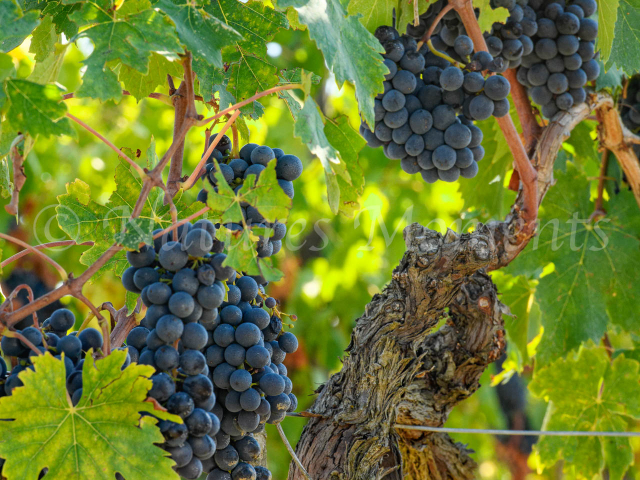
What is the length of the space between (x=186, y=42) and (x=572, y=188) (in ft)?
5.06

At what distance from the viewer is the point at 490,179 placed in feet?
6.35

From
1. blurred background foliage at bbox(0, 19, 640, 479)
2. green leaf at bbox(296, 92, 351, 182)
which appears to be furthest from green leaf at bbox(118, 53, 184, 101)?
blurred background foliage at bbox(0, 19, 640, 479)

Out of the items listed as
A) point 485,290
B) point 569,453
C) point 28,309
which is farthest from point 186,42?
point 569,453

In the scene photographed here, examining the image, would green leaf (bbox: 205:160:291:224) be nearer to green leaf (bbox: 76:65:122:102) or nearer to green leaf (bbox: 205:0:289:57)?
green leaf (bbox: 76:65:122:102)

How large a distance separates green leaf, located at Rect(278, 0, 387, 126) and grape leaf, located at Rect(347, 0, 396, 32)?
378 millimetres

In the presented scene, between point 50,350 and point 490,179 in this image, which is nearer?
point 50,350

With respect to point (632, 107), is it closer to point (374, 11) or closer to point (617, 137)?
point (617, 137)

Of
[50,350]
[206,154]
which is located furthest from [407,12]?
[50,350]

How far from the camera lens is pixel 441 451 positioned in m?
1.41

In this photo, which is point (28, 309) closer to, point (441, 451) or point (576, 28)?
point (441, 451)

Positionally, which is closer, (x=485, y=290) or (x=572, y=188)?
(x=485, y=290)

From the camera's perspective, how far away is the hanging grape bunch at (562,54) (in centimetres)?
156

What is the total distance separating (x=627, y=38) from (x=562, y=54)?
19 centimetres

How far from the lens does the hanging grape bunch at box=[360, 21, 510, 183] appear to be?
1337 millimetres
